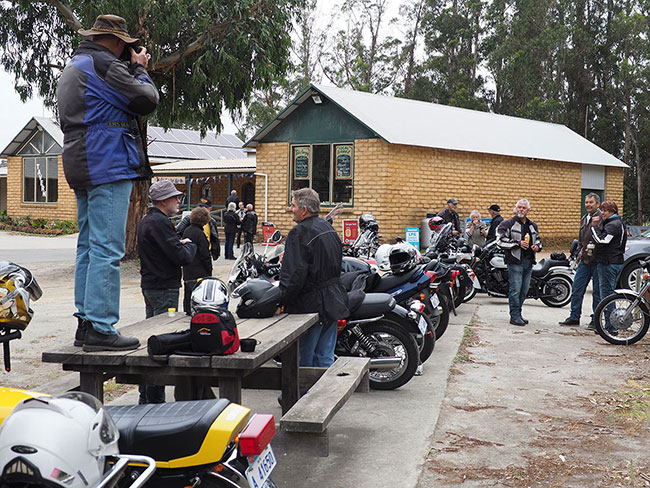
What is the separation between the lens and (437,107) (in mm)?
27500

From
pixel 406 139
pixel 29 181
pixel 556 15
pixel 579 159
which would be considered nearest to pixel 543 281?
pixel 406 139

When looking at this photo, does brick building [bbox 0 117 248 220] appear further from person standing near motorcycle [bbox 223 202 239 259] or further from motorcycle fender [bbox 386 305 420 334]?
motorcycle fender [bbox 386 305 420 334]

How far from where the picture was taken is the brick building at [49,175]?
34.9m

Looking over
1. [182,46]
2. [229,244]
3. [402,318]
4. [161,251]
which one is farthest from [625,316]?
[229,244]

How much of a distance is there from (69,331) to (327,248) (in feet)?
17.6

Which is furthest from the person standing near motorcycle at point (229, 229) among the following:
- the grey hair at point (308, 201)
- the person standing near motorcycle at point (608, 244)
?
the grey hair at point (308, 201)

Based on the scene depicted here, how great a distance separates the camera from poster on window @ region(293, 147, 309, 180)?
24.3 meters

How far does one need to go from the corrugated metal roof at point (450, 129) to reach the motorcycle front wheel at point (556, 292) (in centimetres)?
936

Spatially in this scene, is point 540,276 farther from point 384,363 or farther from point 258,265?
point 258,265

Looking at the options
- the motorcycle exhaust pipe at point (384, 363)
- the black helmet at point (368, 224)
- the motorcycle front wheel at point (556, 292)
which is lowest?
the motorcycle front wheel at point (556, 292)

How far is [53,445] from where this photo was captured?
2211 millimetres

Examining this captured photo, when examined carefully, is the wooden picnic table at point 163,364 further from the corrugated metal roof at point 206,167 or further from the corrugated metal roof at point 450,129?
the corrugated metal roof at point 206,167

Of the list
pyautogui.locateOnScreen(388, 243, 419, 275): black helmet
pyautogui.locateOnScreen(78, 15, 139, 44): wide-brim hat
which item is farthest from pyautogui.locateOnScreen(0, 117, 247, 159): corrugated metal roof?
pyautogui.locateOnScreen(78, 15, 139, 44): wide-brim hat

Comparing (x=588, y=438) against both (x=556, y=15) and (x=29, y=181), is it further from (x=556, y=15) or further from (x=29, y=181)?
(x=556, y=15)
